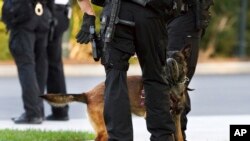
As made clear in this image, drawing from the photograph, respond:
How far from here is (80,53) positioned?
18562 millimetres

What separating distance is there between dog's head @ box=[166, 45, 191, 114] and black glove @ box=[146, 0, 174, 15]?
0.55 meters

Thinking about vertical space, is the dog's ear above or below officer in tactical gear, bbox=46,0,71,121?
above

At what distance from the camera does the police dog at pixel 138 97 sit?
5.93 metres

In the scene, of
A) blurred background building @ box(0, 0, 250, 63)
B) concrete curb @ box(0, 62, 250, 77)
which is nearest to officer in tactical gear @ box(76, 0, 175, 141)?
concrete curb @ box(0, 62, 250, 77)

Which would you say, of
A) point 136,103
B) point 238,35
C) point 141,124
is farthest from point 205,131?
point 238,35

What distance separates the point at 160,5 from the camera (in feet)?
17.9

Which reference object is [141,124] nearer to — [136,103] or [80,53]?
[136,103]

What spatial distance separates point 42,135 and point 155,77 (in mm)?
2053

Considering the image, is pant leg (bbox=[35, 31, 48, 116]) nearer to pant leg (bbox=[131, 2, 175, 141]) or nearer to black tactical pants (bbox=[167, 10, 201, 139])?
black tactical pants (bbox=[167, 10, 201, 139])

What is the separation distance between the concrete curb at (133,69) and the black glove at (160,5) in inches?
403

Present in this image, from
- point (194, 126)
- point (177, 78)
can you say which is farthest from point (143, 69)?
point (194, 126)

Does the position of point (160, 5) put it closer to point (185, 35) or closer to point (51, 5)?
point (185, 35)

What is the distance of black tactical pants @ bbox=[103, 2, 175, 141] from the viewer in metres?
5.39

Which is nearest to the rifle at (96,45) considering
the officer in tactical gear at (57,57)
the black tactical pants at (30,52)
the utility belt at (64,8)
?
the black tactical pants at (30,52)
